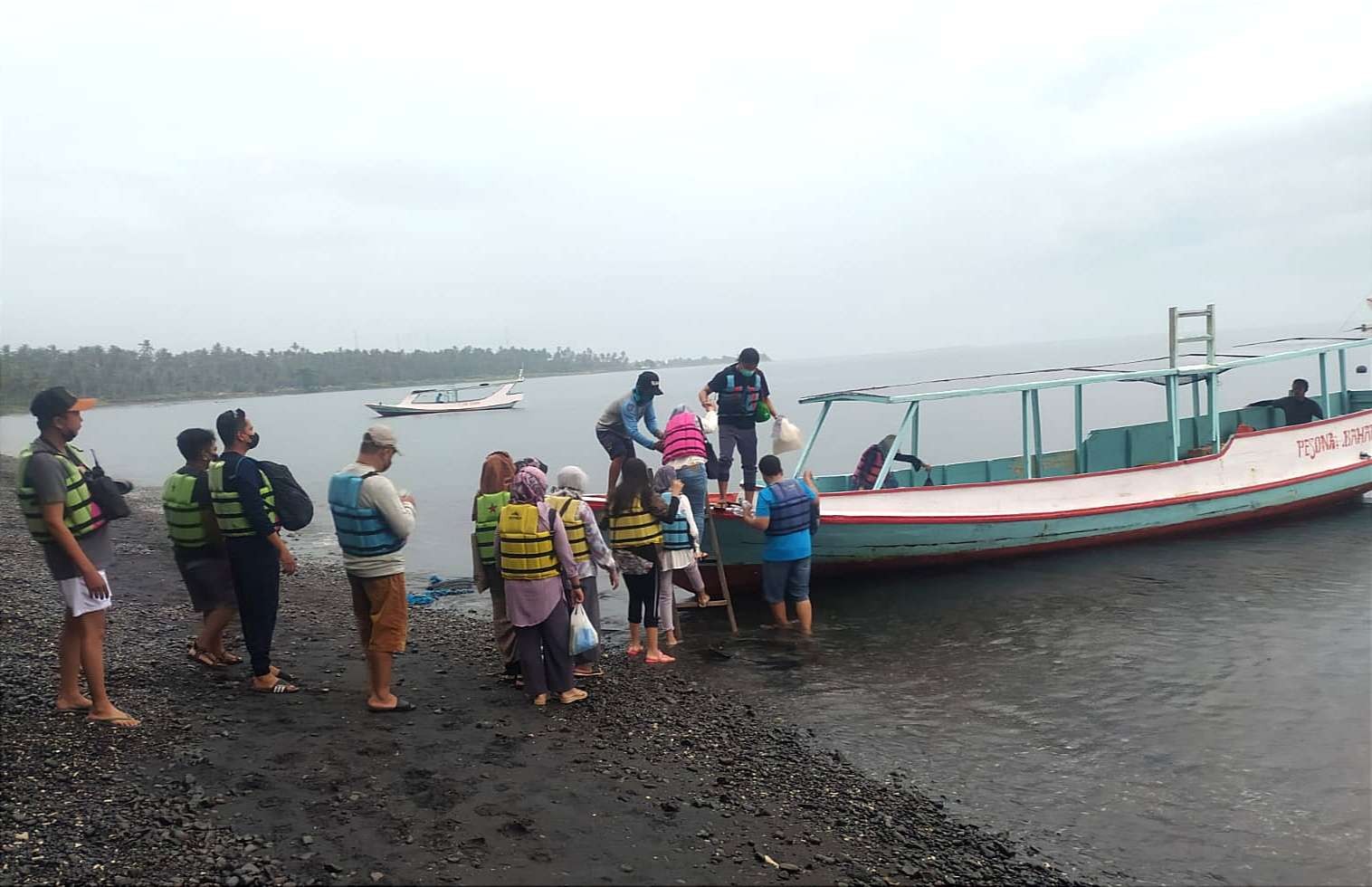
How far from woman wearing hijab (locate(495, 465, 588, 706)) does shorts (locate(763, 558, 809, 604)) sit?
125 inches

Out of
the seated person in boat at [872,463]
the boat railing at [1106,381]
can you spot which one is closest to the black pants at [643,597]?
the boat railing at [1106,381]

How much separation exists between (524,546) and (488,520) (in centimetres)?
77

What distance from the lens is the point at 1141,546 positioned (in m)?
14.0

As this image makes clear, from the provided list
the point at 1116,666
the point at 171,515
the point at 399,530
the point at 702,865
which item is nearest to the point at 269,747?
the point at 399,530

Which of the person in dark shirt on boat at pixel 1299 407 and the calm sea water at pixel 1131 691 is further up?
the person in dark shirt on boat at pixel 1299 407

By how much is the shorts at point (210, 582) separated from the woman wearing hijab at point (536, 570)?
1.95 meters

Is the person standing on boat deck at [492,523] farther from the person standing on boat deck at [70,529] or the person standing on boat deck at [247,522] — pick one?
the person standing on boat deck at [70,529]

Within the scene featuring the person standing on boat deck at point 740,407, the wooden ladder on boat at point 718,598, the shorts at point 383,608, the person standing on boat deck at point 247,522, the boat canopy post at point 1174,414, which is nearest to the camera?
the shorts at point 383,608

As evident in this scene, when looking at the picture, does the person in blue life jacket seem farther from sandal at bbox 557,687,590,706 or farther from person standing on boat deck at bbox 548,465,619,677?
sandal at bbox 557,687,590,706

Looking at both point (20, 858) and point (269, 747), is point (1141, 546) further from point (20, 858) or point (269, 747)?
point (20, 858)

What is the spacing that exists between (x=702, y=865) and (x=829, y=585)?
24.8 ft

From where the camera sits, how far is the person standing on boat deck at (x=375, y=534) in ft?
18.4

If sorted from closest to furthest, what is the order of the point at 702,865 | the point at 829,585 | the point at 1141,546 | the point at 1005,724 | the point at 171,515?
the point at 702,865
the point at 171,515
the point at 1005,724
the point at 829,585
the point at 1141,546

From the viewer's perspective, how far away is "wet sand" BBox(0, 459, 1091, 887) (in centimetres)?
425
